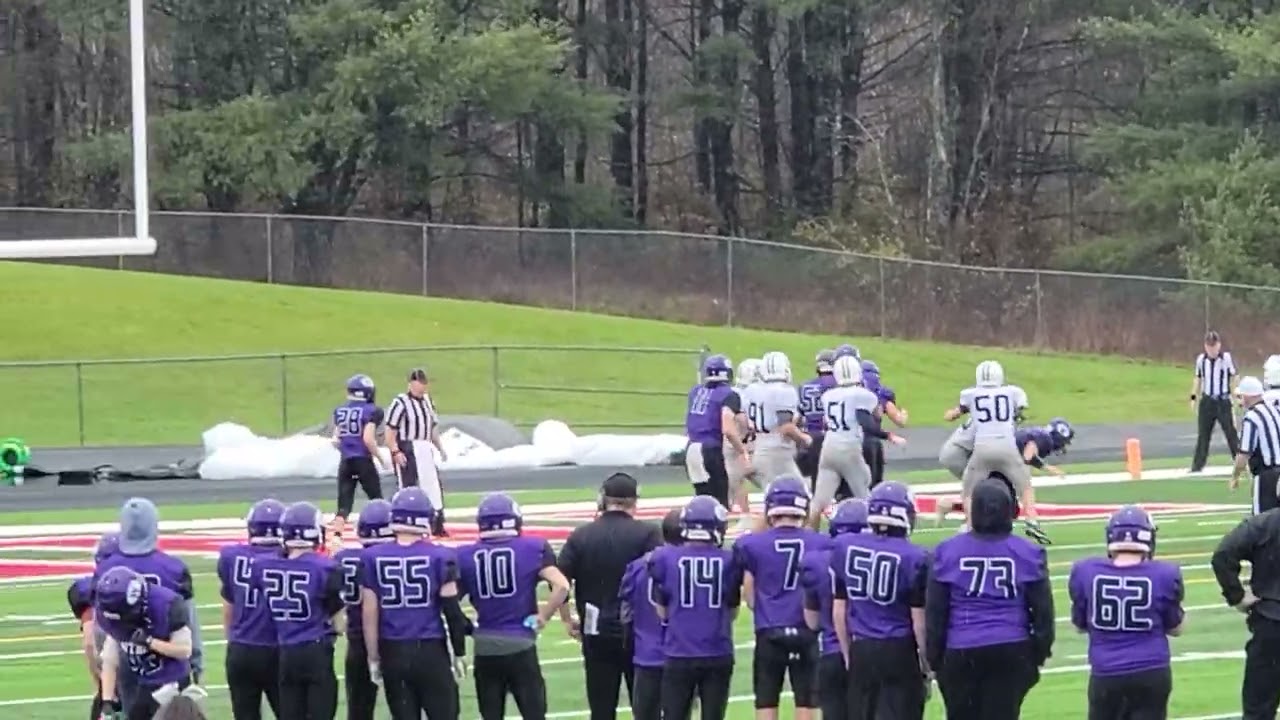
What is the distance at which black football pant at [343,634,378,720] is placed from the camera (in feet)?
38.2

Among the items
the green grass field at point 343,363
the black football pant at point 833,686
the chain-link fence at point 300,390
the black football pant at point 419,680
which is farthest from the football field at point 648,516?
the green grass field at point 343,363

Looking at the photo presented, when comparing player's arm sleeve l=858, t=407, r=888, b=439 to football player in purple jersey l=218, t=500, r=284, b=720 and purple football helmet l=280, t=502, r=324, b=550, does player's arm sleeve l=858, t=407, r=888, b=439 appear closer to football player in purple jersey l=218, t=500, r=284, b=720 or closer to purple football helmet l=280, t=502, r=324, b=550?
football player in purple jersey l=218, t=500, r=284, b=720

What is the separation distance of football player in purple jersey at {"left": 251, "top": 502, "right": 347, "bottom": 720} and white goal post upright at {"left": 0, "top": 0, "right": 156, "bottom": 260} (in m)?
3.36

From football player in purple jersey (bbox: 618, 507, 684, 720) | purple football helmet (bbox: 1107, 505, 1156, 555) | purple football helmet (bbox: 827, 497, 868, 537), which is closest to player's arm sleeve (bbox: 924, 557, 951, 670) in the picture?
purple football helmet (bbox: 827, 497, 868, 537)

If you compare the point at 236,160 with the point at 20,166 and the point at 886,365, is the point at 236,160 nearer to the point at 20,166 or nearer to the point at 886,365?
the point at 886,365

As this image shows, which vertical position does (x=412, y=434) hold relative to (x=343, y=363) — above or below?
below

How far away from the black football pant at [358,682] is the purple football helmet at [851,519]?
2509 millimetres

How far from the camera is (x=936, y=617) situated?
34.3 ft

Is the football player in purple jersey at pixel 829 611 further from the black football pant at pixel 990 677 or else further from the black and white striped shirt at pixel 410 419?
the black and white striped shirt at pixel 410 419

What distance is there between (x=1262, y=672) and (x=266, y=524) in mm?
5077

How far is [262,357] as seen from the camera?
1416 inches

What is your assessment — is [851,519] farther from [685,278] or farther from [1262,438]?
[685,278]

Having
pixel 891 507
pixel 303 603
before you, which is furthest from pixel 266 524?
pixel 891 507

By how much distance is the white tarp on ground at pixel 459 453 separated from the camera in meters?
29.6
